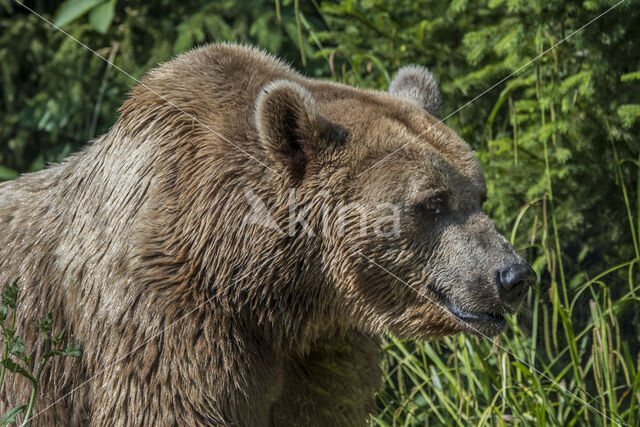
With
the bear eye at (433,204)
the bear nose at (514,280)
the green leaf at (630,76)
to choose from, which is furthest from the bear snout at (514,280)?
the green leaf at (630,76)

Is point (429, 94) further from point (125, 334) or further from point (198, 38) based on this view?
point (198, 38)

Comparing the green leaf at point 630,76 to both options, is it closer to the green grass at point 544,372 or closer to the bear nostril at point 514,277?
the green grass at point 544,372

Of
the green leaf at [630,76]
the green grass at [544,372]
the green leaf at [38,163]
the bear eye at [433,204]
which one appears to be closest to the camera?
the bear eye at [433,204]

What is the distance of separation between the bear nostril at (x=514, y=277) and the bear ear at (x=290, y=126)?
3.05 feet

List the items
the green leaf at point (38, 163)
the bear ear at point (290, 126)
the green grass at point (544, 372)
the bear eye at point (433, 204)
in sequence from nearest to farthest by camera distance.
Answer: the bear ear at point (290, 126)
the bear eye at point (433, 204)
the green grass at point (544, 372)
the green leaf at point (38, 163)

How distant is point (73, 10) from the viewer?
24.9 feet

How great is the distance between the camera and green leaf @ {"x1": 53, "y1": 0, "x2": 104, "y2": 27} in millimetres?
7500

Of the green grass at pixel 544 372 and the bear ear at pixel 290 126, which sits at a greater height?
the bear ear at pixel 290 126

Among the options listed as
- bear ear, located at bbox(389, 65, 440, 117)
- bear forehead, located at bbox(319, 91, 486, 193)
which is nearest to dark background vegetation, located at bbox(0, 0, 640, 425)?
bear ear, located at bbox(389, 65, 440, 117)

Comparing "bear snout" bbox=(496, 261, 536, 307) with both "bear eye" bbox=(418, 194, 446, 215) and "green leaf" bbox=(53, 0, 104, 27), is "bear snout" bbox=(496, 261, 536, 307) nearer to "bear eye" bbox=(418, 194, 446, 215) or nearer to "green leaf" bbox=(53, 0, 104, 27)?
"bear eye" bbox=(418, 194, 446, 215)

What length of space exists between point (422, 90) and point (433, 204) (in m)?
0.89

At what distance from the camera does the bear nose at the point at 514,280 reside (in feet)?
11.4

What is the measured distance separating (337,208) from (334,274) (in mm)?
283

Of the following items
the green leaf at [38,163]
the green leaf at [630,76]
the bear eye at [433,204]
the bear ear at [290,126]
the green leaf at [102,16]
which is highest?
the green leaf at [102,16]
